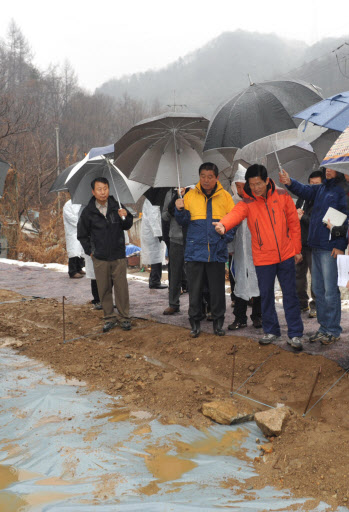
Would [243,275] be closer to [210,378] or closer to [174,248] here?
[174,248]

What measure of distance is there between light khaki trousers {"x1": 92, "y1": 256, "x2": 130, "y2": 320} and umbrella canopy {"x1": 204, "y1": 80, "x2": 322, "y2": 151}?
72.6 inches

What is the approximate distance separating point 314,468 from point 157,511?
96cm

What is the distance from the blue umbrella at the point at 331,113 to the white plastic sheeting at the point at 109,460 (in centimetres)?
234

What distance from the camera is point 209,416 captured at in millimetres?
3311

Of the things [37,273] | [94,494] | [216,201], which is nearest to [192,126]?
[216,201]

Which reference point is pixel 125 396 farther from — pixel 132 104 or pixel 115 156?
pixel 132 104

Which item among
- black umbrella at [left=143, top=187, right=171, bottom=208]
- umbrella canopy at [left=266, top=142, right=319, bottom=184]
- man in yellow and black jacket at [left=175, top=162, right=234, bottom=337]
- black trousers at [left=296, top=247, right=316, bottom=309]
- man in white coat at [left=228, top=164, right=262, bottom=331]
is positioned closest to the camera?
man in yellow and black jacket at [left=175, top=162, right=234, bottom=337]

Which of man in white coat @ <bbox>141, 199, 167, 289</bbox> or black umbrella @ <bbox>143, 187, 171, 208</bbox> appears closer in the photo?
black umbrella @ <bbox>143, 187, 171, 208</bbox>

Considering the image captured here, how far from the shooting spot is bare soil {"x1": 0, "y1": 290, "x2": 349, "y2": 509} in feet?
8.58

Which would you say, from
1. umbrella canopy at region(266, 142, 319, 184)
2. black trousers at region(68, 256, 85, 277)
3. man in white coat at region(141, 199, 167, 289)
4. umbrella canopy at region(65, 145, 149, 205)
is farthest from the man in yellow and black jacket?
black trousers at region(68, 256, 85, 277)

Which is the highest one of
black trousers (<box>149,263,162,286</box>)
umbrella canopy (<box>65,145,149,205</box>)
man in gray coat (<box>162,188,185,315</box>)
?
umbrella canopy (<box>65,145,149,205</box>)

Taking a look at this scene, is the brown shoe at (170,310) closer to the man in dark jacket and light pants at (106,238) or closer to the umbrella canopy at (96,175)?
the man in dark jacket and light pants at (106,238)

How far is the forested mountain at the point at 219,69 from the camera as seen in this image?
275 feet

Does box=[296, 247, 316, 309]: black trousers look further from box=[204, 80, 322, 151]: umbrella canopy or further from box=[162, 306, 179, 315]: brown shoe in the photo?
box=[204, 80, 322, 151]: umbrella canopy
